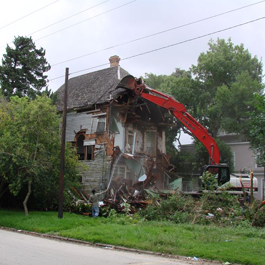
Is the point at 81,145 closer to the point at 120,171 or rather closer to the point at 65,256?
the point at 120,171

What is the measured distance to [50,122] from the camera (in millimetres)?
17359

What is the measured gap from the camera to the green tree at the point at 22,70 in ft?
78.6

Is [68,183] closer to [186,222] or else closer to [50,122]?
[50,122]

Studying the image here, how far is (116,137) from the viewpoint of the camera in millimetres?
23016

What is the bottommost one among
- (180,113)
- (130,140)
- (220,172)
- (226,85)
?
(220,172)

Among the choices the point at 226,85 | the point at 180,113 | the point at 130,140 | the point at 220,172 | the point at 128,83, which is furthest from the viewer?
the point at 226,85

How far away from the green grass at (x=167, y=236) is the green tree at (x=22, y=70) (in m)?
12.0

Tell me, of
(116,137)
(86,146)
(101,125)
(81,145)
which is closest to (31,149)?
(101,125)

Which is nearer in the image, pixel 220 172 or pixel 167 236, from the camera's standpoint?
pixel 167 236

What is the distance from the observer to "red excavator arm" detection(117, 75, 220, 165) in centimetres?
1892

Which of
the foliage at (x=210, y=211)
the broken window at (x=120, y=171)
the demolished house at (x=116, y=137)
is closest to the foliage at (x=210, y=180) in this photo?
the foliage at (x=210, y=211)

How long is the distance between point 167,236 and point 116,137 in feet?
43.1

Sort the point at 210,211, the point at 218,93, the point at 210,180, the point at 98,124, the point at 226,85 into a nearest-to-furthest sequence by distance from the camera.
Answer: the point at 210,211
the point at 210,180
the point at 98,124
the point at 218,93
the point at 226,85

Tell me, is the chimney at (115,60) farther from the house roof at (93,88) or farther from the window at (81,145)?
the window at (81,145)
